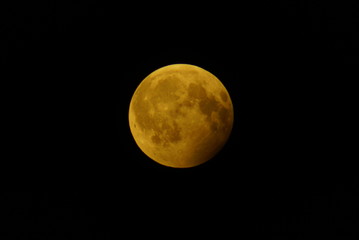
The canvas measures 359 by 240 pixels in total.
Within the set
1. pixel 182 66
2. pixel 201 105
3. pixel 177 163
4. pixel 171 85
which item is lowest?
pixel 177 163

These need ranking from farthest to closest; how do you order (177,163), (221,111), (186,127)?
(177,163) < (221,111) < (186,127)

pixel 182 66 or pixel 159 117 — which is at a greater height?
pixel 182 66

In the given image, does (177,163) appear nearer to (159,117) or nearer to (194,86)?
(159,117)

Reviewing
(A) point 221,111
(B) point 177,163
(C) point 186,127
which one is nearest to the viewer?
(C) point 186,127

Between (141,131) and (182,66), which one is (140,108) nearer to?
(141,131)

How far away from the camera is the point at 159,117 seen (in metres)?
3.30

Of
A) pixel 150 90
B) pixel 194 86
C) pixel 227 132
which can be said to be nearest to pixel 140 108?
pixel 150 90

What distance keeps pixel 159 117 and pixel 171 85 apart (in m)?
0.52

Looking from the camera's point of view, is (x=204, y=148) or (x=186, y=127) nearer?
(x=186, y=127)

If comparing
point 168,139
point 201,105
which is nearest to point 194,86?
point 201,105

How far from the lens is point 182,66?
3.77 m

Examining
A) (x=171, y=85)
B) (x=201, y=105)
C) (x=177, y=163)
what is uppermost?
(x=171, y=85)

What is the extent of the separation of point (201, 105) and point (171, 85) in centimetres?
54

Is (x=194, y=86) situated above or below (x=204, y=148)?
above
